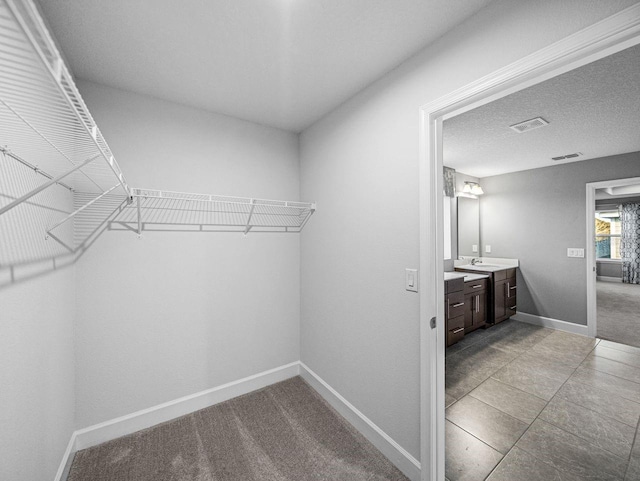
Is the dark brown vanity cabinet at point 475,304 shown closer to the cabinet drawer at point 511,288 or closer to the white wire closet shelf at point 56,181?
the cabinet drawer at point 511,288

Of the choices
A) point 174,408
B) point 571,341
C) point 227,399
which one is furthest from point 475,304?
point 174,408

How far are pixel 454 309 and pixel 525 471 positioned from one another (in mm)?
1669

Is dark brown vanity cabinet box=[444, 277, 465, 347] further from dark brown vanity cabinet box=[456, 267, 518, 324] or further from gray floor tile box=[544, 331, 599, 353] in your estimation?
gray floor tile box=[544, 331, 599, 353]

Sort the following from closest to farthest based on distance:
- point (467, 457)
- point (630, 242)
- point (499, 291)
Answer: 1. point (467, 457)
2. point (499, 291)
3. point (630, 242)

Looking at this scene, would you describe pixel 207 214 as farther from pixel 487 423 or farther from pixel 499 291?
pixel 499 291

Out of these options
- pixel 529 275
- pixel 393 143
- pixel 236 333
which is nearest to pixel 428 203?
pixel 393 143

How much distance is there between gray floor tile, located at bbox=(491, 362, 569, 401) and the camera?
2400mm

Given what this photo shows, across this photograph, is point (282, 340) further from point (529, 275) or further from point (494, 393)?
point (529, 275)

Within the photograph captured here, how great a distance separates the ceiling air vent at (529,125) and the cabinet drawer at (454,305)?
71.9 inches

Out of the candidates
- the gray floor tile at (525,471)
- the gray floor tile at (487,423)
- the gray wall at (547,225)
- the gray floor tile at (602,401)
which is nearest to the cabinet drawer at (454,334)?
the gray floor tile at (487,423)

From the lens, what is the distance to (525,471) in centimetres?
161

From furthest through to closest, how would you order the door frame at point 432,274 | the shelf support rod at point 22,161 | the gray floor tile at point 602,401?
the gray floor tile at point 602,401 → the door frame at point 432,274 → the shelf support rod at point 22,161

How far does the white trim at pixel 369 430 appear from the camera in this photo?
1.55m

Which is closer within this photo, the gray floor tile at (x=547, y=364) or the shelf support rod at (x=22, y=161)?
the shelf support rod at (x=22, y=161)
